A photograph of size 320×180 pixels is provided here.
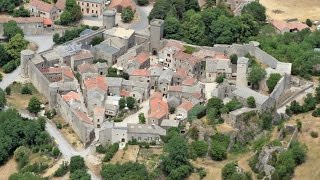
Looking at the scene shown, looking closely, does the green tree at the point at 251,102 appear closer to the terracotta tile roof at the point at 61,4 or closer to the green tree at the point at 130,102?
the green tree at the point at 130,102

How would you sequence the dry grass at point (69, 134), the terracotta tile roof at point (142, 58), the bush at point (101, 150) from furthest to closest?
the terracotta tile roof at point (142, 58) < the dry grass at point (69, 134) < the bush at point (101, 150)

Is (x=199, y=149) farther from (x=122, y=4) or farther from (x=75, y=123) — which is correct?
(x=122, y=4)

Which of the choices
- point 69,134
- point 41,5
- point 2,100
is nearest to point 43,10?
point 41,5

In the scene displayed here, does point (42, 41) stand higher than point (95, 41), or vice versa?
point (95, 41)

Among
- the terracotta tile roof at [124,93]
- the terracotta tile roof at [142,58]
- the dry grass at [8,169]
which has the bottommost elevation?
the dry grass at [8,169]

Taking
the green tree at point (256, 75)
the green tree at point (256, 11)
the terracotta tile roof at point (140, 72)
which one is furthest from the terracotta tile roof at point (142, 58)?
the green tree at point (256, 11)

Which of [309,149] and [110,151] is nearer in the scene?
[110,151]
